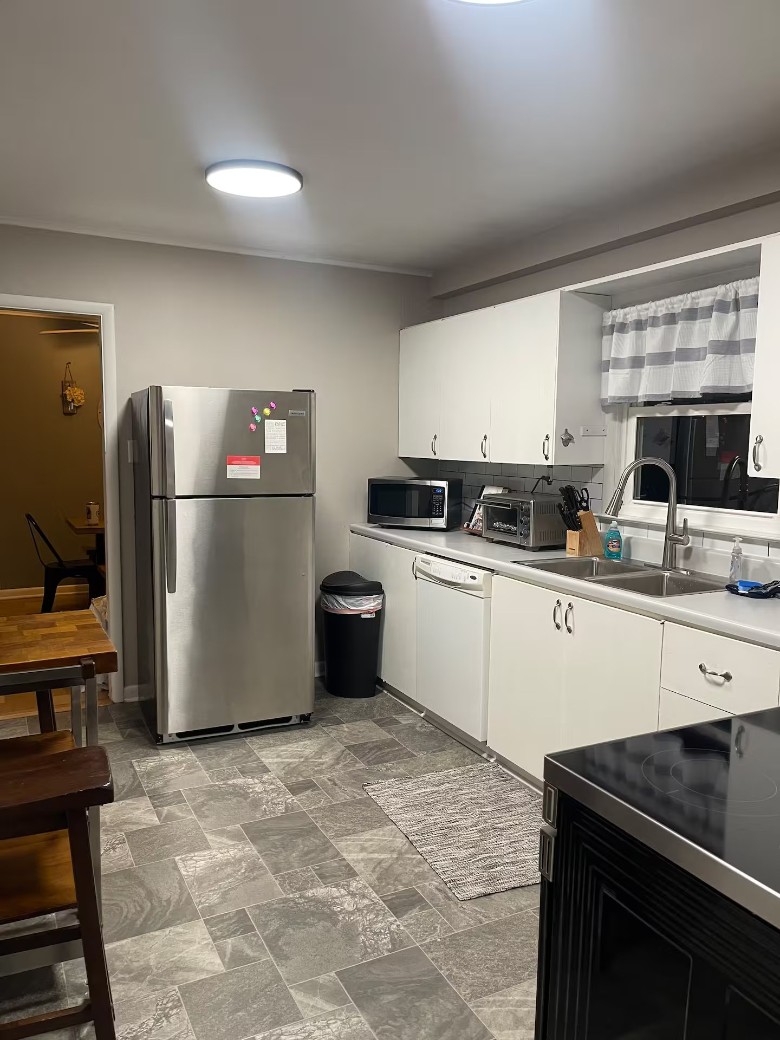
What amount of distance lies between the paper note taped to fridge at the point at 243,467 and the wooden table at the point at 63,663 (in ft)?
4.89

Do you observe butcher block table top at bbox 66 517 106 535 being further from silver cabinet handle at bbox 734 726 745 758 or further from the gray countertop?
silver cabinet handle at bbox 734 726 745 758

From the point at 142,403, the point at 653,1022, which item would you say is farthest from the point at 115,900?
the point at 142,403

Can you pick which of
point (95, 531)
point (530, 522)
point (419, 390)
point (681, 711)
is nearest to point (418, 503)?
point (419, 390)

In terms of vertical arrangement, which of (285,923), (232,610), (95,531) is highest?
(95,531)

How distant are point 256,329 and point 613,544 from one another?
2.32m

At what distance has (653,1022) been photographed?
1.17 meters

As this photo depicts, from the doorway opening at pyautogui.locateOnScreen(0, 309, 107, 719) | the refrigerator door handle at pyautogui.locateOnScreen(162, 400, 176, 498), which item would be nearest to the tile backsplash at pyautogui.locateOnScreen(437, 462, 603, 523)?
the refrigerator door handle at pyautogui.locateOnScreen(162, 400, 176, 498)

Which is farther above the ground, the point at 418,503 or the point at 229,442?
the point at 229,442

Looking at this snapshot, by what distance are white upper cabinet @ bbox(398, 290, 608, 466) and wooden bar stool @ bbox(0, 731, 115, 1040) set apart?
8.27 feet

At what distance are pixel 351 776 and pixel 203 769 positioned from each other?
2.18ft

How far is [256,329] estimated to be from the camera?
14.8 ft

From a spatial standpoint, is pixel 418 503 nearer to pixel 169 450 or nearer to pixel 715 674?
pixel 169 450

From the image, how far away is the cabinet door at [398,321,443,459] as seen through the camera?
4.55 metres

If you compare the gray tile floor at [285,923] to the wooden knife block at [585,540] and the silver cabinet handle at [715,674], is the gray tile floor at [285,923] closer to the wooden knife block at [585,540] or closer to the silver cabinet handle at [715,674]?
the silver cabinet handle at [715,674]
